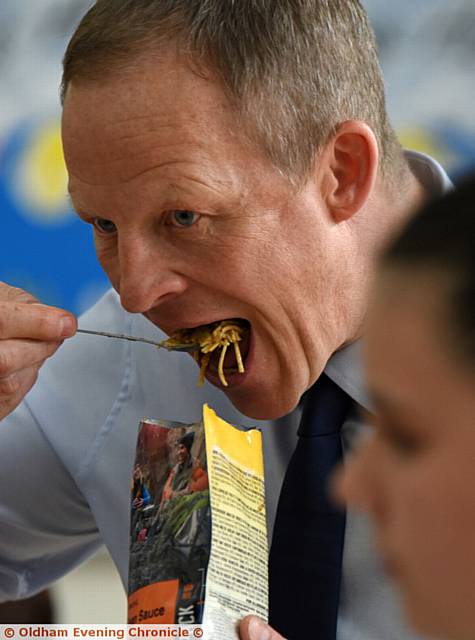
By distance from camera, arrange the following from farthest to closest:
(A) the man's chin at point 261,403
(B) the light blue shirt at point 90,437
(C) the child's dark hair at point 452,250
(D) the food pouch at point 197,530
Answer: (B) the light blue shirt at point 90,437, (A) the man's chin at point 261,403, (D) the food pouch at point 197,530, (C) the child's dark hair at point 452,250

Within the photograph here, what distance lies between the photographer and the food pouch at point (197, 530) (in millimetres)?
985

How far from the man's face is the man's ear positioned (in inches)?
0.8

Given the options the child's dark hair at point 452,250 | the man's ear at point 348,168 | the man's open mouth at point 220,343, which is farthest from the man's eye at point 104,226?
the child's dark hair at point 452,250

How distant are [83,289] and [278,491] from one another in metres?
0.74

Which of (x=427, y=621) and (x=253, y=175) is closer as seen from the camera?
(x=427, y=621)

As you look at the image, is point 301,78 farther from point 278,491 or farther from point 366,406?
point 278,491

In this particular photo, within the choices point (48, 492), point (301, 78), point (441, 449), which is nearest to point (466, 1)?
point (301, 78)

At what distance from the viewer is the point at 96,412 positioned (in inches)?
62.8

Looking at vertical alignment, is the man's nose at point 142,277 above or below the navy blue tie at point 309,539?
above

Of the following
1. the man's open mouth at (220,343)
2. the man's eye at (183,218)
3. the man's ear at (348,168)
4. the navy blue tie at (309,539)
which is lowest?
the navy blue tie at (309,539)

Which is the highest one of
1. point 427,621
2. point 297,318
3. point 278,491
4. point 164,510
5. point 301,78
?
point 301,78

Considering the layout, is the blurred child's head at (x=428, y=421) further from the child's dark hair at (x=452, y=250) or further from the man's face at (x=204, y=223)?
the man's face at (x=204, y=223)

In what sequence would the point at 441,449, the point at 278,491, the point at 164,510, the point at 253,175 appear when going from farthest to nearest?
the point at 278,491 < the point at 253,175 < the point at 164,510 < the point at 441,449

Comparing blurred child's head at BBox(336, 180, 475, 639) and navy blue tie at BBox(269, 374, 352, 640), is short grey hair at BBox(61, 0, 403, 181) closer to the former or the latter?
navy blue tie at BBox(269, 374, 352, 640)
